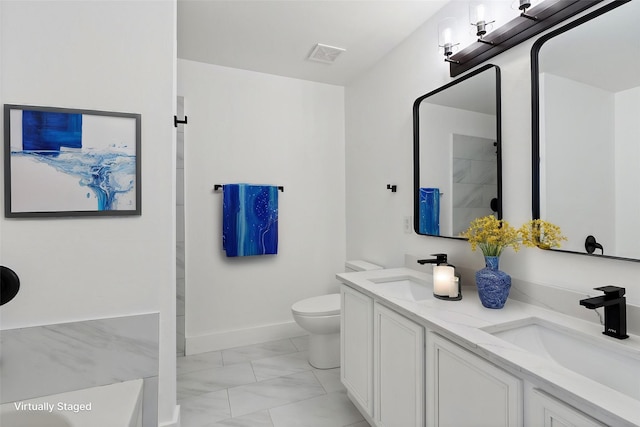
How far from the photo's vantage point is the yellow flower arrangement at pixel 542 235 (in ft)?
4.03

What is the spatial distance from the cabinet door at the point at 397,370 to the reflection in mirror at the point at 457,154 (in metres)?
0.73

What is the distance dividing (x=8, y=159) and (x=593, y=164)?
2323 mm

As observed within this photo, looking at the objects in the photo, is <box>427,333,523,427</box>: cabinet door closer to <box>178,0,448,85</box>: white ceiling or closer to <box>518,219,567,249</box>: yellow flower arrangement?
<box>518,219,567,249</box>: yellow flower arrangement

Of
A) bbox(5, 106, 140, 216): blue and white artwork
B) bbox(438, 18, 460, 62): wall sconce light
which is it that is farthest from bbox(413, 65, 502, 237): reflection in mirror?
bbox(5, 106, 140, 216): blue and white artwork

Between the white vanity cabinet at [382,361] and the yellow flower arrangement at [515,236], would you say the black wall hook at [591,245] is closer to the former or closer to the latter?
the yellow flower arrangement at [515,236]

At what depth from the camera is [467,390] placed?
1.02 metres

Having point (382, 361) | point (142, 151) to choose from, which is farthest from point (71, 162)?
point (382, 361)

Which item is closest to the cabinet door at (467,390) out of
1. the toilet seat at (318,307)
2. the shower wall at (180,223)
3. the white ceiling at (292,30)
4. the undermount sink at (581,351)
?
the undermount sink at (581,351)

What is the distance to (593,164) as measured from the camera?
1.16 meters

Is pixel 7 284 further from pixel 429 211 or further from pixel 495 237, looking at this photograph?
pixel 429 211

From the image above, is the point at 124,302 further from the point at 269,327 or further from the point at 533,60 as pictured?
the point at 533,60

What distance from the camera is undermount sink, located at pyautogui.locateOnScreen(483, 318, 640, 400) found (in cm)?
91

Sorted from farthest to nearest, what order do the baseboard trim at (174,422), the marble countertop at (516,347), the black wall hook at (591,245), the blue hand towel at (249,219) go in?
the blue hand towel at (249,219), the baseboard trim at (174,422), the black wall hook at (591,245), the marble countertop at (516,347)

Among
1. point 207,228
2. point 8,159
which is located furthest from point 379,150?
point 8,159
